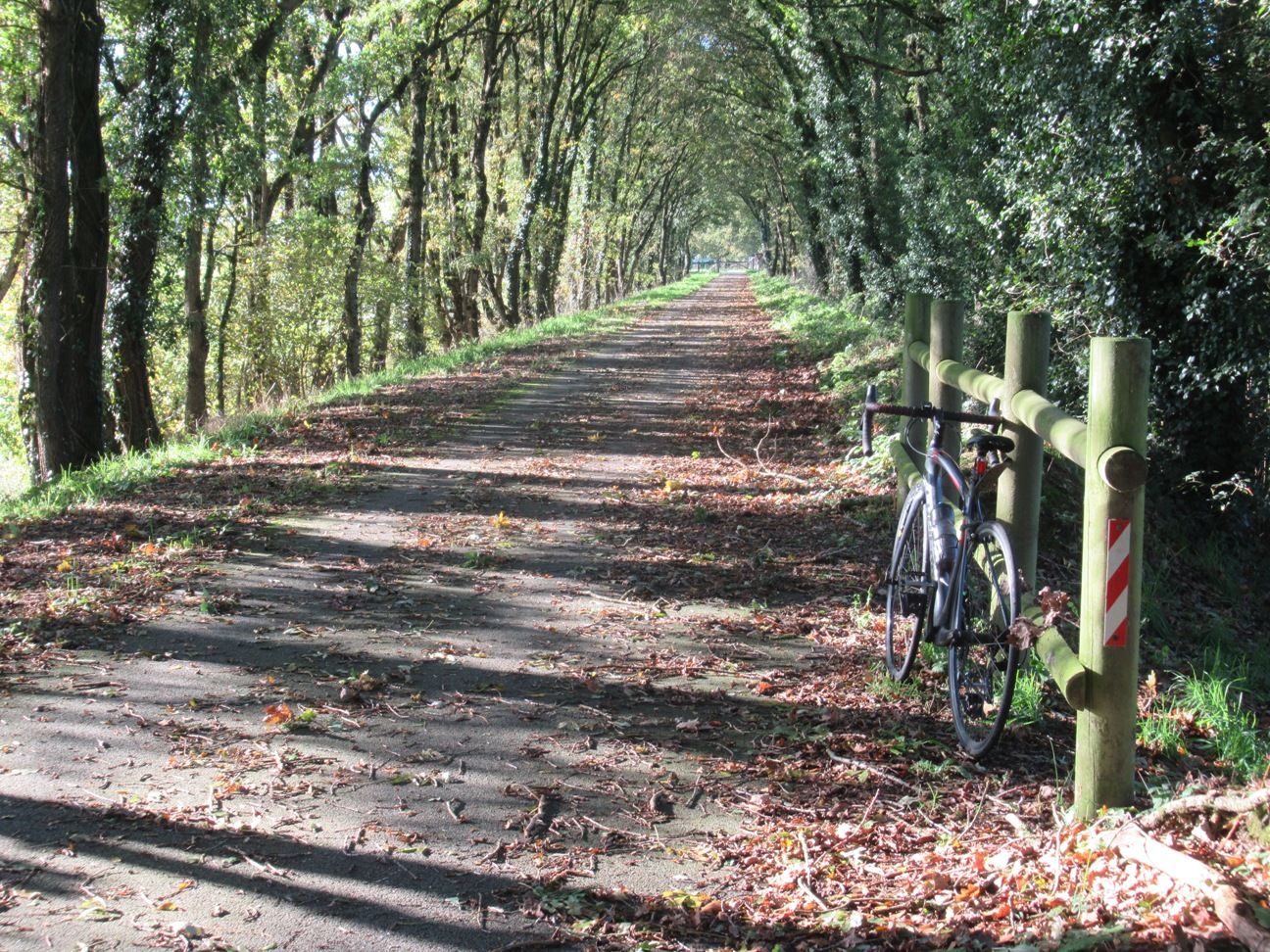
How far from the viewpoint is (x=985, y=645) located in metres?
4.44

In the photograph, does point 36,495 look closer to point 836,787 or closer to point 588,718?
point 588,718

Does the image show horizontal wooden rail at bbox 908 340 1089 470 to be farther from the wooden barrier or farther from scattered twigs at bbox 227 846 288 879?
scattered twigs at bbox 227 846 288 879

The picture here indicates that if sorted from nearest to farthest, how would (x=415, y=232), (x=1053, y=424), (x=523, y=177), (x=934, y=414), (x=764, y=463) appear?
(x=1053, y=424)
(x=934, y=414)
(x=764, y=463)
(x=415, y=232)
(x=523, y=177)

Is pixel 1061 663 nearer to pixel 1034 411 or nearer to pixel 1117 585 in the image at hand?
pixel 1117 585

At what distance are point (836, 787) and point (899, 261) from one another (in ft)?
51.8

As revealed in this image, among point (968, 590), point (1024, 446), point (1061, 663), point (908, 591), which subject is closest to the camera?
point (1061, 663)

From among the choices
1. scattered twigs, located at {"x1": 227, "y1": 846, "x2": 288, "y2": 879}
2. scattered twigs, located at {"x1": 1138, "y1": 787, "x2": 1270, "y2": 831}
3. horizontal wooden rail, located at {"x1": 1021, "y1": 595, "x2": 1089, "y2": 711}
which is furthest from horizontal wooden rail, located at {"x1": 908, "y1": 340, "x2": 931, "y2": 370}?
scattered twigs, located at {"x1": 227, "y1": 846, "x2": 288, "y2": 879}

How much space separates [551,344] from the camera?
24.8m

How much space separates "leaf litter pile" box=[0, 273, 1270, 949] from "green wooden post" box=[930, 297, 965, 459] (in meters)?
1.35

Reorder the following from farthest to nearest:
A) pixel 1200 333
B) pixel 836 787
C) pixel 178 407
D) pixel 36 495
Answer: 1. pixel 178 407
2. pixel 36 495
3. pixel 1200 333
4. pixel 836 787

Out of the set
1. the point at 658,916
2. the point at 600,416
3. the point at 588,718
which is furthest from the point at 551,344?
the point at 658,916

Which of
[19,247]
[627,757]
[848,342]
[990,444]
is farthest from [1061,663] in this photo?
[19,247]

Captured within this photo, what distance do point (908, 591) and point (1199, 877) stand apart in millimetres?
2214

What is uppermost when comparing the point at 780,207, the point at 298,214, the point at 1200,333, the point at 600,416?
the point at 780,207
